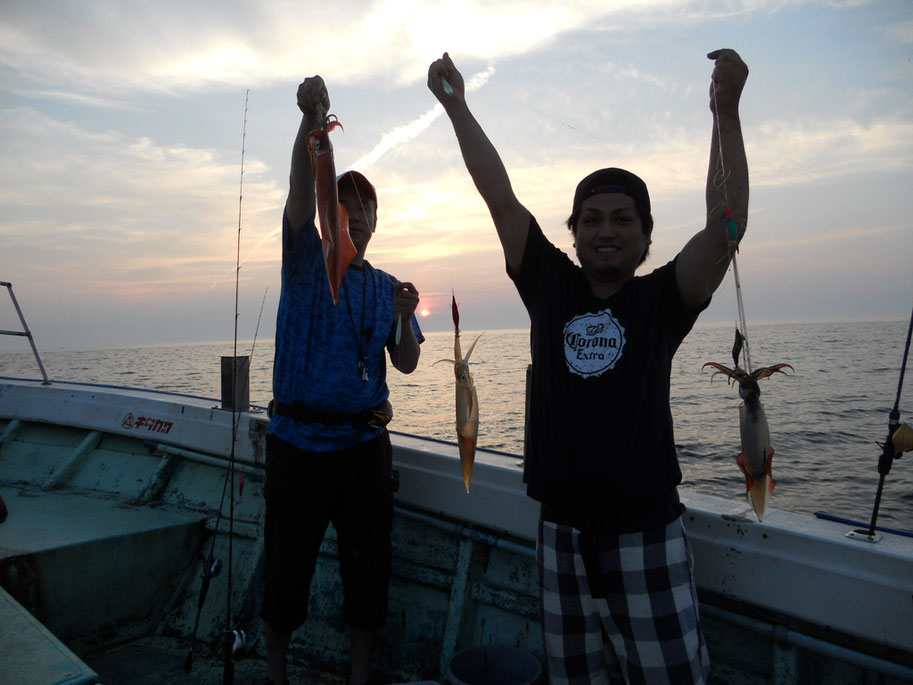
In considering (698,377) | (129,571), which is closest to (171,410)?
(129,571)

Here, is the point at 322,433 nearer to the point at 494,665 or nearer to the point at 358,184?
the point at 358,184

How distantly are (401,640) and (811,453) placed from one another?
33.3 feet

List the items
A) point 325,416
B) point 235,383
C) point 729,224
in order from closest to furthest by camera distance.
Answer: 1. point 729,224
2. point 325,416
3. point 235,383

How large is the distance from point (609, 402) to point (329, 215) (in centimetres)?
123

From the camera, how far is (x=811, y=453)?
35.2 ft

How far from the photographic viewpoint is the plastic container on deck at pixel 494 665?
9.18 feet

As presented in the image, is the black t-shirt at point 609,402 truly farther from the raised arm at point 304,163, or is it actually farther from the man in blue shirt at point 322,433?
the raised arm at point 304,163

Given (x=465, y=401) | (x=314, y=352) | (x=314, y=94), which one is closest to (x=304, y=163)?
(x=314, y=94)

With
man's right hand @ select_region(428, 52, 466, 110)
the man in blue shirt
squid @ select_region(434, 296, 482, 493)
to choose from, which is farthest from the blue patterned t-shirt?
man's right hand @ select_region(428, 52, 466, 110)

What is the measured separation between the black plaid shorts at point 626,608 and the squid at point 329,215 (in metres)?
1.22

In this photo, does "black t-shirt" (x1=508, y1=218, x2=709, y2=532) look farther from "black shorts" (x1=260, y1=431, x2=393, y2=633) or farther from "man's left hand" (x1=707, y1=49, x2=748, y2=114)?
"black shorts" (x1=260, y1=431, x2=393, y2=633)

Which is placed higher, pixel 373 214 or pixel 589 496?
pixel 373 214

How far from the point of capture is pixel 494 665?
2891 mm

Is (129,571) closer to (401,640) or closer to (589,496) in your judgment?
(401,640)
